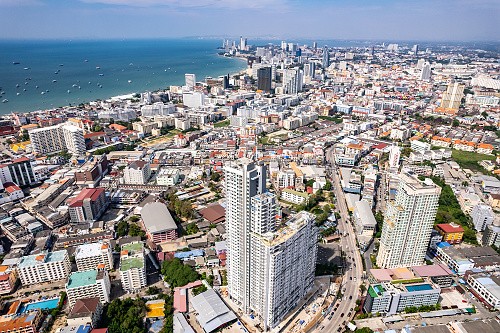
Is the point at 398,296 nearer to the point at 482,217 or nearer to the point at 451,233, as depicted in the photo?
the point at 451,233

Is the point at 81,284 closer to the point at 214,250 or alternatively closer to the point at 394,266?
the point at 214,250

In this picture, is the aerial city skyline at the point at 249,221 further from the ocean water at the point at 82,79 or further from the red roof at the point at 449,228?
the ocean water at the point at 82,79

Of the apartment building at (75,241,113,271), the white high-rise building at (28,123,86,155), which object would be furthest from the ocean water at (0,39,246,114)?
the apartment building at (75,241,113,271)

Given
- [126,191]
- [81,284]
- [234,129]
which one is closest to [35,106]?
[234,129]

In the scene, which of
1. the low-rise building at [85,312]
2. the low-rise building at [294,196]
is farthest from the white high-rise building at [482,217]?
the low-rise building at [85,312]

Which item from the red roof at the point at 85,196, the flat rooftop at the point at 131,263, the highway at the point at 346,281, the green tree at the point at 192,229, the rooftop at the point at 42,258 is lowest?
the highway at the point at 346,281
